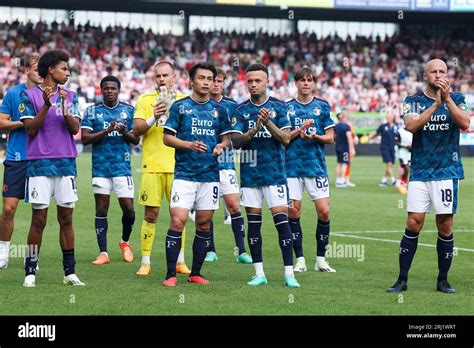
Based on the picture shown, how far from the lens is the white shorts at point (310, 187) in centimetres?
1244

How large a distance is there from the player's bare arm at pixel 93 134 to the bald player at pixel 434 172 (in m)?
3.98

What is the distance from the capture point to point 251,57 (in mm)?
55344

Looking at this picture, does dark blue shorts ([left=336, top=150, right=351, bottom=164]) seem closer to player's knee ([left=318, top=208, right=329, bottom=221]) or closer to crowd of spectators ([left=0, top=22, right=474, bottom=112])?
player's knee ([left=318, top=208, right=329, bottom=221])

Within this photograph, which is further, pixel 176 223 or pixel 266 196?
pixel 266 196

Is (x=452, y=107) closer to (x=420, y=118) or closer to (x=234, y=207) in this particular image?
(x=420, y=118)

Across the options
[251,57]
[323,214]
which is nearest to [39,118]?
[323,214]

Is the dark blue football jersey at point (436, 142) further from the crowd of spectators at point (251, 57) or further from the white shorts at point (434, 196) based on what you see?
the crowd of spectators at point (251, 57)

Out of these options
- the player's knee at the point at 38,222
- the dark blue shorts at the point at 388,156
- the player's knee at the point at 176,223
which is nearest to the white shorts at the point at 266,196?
the player's knee at the point at 176,223

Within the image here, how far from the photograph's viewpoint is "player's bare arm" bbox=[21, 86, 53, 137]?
9977 mm

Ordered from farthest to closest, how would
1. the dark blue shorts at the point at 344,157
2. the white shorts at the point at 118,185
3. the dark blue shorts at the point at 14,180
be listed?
the dark blue shorts at the point at 344,157 < the white shorts at the point at 118,185 < the dark blue shorts at the point at 14,180

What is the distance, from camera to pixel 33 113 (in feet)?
34.2

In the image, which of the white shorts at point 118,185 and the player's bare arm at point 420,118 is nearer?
the player's bare arm at point 420,118

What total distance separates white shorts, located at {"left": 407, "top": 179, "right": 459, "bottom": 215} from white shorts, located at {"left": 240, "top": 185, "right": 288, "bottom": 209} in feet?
4.70

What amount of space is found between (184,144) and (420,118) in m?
2.51
